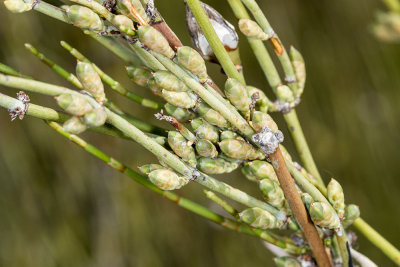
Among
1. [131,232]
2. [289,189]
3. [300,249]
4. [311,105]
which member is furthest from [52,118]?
[311,105]

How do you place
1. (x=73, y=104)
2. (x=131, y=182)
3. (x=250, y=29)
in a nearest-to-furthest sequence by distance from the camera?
(x=73, y=104), (x=250, y=29), (x=131, y=182)

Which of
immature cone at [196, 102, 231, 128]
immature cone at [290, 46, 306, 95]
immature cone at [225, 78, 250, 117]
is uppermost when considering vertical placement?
immature cone at [290, 46, 306, 95]

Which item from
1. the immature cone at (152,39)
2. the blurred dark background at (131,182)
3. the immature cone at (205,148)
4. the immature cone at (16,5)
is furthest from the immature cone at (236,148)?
the blurred dark background at (131,182)

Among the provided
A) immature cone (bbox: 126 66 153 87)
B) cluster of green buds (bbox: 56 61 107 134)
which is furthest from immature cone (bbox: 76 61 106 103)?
immature cone (bbox: 126 66 153 87)

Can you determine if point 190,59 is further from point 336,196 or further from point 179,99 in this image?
point 336,196

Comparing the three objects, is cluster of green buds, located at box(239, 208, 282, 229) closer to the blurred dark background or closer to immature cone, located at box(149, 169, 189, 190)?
immature cone, located at box(149, 169, 189, 190)

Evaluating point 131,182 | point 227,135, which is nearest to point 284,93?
point 227,135
